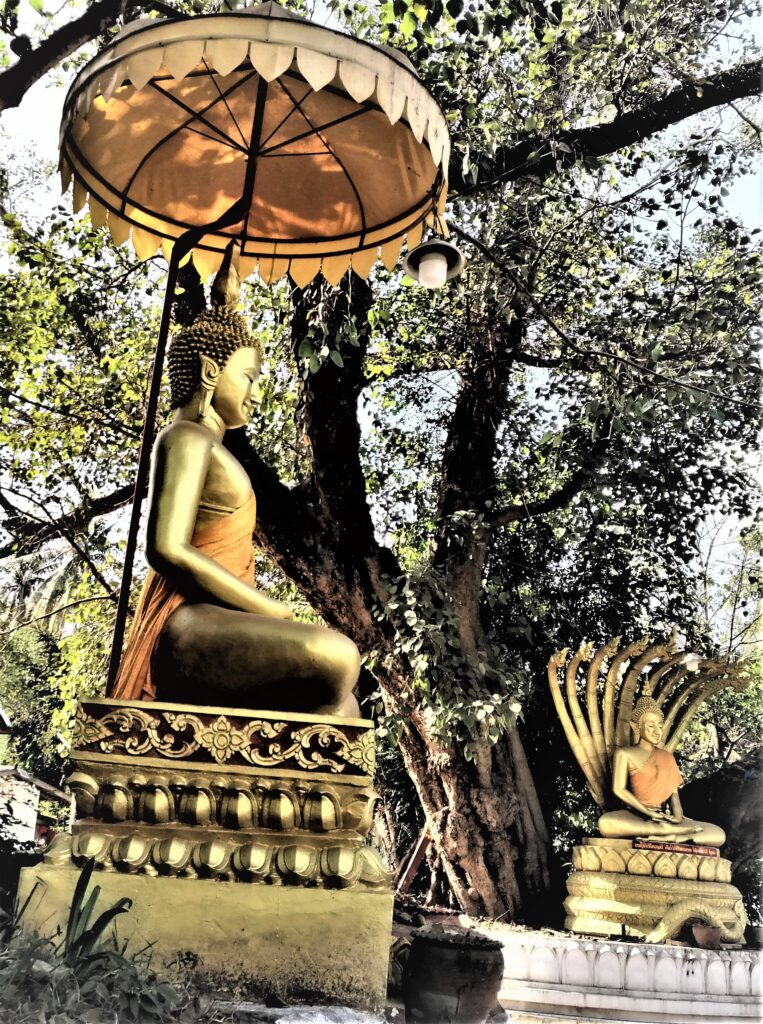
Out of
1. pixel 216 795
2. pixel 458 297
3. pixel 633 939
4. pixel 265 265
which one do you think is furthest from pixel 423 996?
pixel 458 297

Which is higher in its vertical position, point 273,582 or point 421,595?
point 273,582

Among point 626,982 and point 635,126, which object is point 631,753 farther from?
point 635,126

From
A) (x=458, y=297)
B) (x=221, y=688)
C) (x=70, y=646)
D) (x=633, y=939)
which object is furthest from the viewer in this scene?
(x=70, y=646)

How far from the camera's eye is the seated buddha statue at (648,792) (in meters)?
6.67

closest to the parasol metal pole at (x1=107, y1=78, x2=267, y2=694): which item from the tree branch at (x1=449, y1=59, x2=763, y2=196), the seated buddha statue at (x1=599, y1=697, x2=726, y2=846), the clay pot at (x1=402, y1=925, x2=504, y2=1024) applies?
the clay pot at (x1=402, y1=925, x2=504, y2=1024)

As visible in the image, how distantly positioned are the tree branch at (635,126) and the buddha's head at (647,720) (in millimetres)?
3951

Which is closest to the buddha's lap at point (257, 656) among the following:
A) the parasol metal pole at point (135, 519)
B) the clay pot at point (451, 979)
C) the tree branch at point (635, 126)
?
the parasol metal pole at point (135, 519)

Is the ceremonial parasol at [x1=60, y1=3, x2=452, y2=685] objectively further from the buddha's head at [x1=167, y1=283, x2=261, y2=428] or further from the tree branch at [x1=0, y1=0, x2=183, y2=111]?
the tree branch at [x1=0, y1=0, x2=183, y2=111]

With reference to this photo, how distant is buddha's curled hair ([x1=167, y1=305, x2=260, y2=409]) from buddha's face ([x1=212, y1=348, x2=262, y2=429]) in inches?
1.2

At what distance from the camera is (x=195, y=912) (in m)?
2.46

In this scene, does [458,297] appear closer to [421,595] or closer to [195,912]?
[421,595]

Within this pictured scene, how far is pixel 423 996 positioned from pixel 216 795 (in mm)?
857

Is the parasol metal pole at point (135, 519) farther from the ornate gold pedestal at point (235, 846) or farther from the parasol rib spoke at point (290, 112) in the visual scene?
the parasol rib spoke at point (290, 112)

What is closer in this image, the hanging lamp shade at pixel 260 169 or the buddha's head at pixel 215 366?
the buddha's head at pixel 215 366
